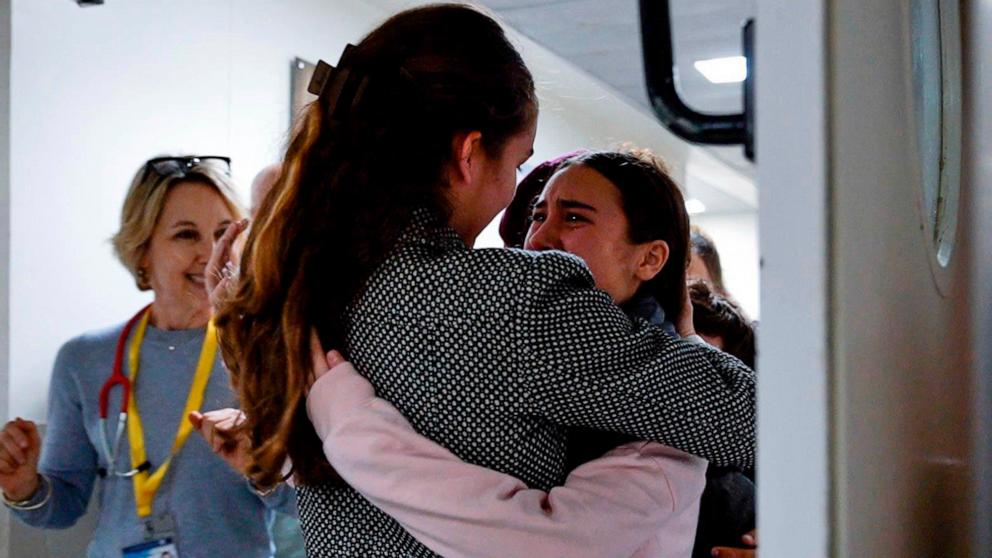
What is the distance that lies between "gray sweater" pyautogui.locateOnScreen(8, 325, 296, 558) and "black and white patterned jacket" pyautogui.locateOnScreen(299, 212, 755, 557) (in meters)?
1.03

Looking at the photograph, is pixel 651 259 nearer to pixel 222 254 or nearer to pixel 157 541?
pixel 222 254

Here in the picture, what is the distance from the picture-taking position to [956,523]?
743mm

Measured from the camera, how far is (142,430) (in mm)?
2066

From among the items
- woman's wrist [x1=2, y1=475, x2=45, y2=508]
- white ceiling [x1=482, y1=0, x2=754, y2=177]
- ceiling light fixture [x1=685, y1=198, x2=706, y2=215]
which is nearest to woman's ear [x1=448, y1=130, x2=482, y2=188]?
woman's wrist [x1=2, y1=475, x2=45, y2=508]

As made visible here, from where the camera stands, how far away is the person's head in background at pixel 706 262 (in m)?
2.75

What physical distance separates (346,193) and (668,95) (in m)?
0.44

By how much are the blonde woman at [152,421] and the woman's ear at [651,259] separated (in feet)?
2.77

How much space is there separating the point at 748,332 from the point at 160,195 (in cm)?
127

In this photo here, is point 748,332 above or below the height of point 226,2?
below

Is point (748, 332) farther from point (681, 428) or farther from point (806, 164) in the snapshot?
point (806, 164)

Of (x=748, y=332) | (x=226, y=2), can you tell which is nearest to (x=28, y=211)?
(x=226, y=2)

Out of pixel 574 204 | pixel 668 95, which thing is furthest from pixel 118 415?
pixel 668 95

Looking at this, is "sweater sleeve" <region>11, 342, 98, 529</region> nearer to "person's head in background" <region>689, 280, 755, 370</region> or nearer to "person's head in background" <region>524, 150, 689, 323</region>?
"person's head in background" <region>524, 150, 689, 323</region>

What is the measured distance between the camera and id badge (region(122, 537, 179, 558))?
1955 millimetres
